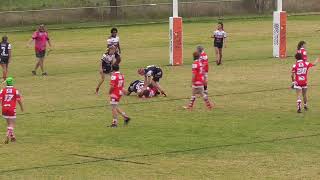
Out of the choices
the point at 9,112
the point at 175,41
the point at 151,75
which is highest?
the point at 175,41

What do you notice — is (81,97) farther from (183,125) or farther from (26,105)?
(183,125)

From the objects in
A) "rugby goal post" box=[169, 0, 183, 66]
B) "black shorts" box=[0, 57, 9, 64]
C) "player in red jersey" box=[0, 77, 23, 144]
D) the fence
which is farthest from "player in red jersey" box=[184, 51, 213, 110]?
the fence

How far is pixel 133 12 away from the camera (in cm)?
7206

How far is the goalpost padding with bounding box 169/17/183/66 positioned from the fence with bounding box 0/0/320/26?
28904 millimetres

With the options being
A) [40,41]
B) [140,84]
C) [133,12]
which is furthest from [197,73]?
[133,12]

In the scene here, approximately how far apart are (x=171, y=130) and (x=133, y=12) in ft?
162

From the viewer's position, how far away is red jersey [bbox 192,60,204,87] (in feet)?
86.6

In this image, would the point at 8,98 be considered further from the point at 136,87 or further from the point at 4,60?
the point at 4,60

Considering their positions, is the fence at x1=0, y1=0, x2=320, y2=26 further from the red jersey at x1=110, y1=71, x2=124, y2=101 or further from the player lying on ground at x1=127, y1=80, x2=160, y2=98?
the red jersey at x1=110, y1=71, x2=124, y2=101

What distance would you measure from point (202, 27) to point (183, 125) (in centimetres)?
4085

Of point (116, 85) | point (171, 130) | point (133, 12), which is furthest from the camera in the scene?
point (133, 12)

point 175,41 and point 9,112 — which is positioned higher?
point 175,41

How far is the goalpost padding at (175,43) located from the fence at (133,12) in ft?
94.8

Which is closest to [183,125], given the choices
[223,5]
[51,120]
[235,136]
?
[235,136]
